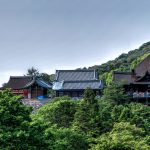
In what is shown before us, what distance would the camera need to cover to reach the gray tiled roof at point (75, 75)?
2970 inches

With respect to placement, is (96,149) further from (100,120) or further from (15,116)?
(100,120)

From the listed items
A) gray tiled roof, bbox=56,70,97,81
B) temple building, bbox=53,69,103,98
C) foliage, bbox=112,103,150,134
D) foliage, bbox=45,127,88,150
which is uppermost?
gray tiled roof, bbox=56,70,97,81

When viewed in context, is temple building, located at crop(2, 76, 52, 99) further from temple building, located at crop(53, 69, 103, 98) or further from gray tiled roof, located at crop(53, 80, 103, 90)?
gray tiled roof, located at crop(53, 80, 103, 90)

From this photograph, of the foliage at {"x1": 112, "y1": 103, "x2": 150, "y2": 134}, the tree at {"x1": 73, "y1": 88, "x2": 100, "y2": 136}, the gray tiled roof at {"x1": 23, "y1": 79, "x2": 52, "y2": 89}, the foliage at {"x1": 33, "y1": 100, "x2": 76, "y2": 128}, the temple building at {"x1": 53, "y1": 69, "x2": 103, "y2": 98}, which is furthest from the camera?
the gray tiled roof at {"x1": 23, "y1": 79, "x2": 52, "y2": 89}

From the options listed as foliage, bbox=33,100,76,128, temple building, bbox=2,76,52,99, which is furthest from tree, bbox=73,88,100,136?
temple building, bbox=2,76,52,99

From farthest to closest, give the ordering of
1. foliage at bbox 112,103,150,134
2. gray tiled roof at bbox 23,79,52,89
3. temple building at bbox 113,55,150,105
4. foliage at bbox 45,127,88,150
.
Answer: gray tiled roof at bbox 23,79,52,89, temple building at bbox 113,55,150,105, foliage at bbox 112,103,150,134, foliage at bbox 45,127,88,150

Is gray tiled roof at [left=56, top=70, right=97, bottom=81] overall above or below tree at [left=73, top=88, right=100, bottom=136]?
above

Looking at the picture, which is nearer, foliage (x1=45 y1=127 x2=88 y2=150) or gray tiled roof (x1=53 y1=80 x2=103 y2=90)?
foliage (x1=45 y1=127 x2=88 y2=150)

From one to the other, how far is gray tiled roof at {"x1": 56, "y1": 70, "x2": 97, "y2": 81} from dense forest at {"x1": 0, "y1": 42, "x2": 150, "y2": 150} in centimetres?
893

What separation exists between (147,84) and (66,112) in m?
25.9

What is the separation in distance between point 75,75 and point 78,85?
6105mm

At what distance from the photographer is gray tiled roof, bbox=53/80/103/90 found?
230 feet

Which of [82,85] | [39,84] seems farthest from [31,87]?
[82,85]

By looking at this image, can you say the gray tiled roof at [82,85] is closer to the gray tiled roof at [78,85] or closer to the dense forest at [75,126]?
the gray tiled roof at [78,85]
